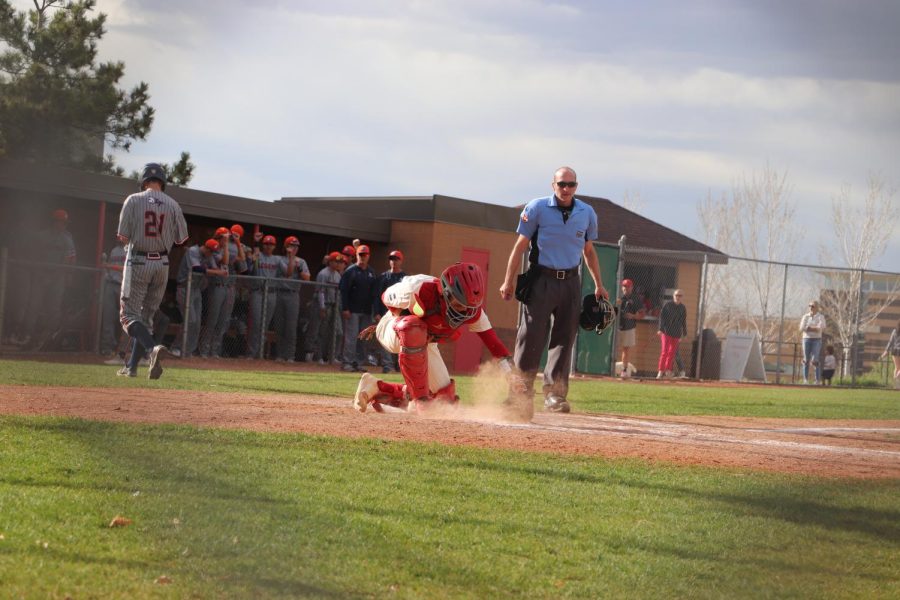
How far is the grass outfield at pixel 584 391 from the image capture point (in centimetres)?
1122

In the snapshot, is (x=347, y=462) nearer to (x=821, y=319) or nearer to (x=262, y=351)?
(x=262, y=351)

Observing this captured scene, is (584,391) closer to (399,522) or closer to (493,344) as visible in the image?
(493,344)

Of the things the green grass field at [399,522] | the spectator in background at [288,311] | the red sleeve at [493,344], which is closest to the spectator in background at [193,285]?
the spectator in background at [288,311]

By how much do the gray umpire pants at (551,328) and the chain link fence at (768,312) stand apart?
12.5m

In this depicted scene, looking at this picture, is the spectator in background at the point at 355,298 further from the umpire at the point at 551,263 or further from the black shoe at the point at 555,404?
the umpire at the point at 551,263

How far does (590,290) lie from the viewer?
920 inches

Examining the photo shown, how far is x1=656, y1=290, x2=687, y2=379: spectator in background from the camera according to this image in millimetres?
22031

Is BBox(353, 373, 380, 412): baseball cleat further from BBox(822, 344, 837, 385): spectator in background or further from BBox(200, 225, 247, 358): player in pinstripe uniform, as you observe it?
BBox(822, 344, 837, 385): spectator in background

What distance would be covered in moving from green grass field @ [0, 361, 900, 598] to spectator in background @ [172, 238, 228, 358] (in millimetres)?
10350

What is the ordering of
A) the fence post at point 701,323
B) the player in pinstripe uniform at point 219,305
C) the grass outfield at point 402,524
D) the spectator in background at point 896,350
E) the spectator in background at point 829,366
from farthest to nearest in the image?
1. the spectator in background at point 829,366
2. the spectator in background at point 896,350
3. the fence post at point 701,323
4. the player in pinstripe uniform at point 219,305
5. the grass outfield at point 402,524

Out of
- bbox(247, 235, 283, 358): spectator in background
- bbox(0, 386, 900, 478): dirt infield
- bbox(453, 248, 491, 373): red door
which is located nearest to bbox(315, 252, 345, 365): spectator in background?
bbox(247, 235, 283, 358): spectator in background

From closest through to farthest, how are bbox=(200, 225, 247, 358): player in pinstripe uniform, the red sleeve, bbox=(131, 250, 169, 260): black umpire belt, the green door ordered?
the red sleeve
bbox=(131, 250, 169, 260): black umpire belt
bbox=(200, 225, 247, 358): player in pinstripe uniform
the green door

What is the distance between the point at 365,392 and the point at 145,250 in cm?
357

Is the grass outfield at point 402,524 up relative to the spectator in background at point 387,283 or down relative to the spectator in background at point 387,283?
down
